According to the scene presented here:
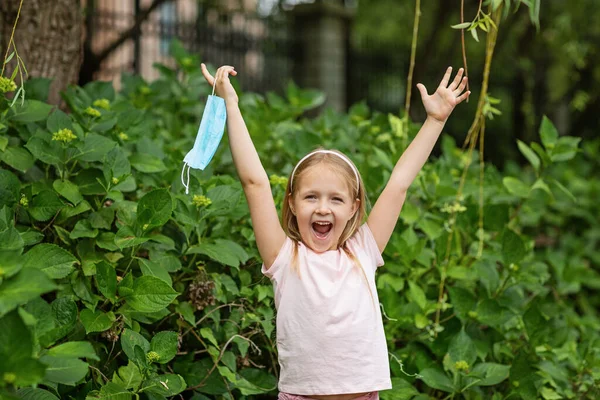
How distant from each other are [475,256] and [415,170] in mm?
1280

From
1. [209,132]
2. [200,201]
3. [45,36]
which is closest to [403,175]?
[209,132]

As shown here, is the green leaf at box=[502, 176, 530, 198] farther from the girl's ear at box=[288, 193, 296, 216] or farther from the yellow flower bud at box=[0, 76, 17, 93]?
the yellow flower bud at box=[0, 76, 17, 93]

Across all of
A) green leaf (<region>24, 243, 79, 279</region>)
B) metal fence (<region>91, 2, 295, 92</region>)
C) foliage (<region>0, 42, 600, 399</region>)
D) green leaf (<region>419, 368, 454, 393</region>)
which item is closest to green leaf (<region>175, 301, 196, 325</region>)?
foliage (<region>0, 42, 600, 399</region>)

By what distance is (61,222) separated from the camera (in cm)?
303

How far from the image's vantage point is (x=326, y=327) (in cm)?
247

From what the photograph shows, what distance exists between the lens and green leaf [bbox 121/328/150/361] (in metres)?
2.63

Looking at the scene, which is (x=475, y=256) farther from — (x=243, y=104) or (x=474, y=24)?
(x=243, y=104)

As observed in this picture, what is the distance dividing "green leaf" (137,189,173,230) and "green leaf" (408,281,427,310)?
46.8 inches

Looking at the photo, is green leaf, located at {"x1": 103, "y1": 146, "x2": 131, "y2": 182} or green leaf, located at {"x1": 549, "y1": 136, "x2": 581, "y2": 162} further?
green leaf, located at {"x1": 549, "y1": 136, "x2": 581, "y2": 162}

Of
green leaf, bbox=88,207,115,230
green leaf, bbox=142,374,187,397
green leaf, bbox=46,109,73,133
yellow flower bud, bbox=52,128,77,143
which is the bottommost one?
green leaf, bbox=142,374,187,397

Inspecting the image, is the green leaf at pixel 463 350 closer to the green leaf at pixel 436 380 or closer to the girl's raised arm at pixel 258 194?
the green leaf at pixel 436 380

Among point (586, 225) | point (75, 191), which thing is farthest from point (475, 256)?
point (586, 225)

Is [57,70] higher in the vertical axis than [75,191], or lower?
higher

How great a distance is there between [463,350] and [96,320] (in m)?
1.46
